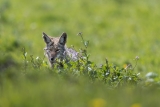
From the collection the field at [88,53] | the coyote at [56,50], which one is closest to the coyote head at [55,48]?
the coyote at [56,50]

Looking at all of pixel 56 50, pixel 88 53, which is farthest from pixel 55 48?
pixel 88 53

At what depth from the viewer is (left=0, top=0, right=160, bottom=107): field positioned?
217 inches

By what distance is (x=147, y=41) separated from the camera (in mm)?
17359

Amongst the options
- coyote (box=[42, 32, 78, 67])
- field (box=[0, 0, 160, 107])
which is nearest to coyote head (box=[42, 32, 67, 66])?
coyote (box=[42, 32, 78, 67])

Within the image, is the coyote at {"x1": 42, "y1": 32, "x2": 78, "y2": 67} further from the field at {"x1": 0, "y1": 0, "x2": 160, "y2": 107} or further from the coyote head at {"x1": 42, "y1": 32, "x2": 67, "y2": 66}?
the field at {"x1": 0, "y1": 0, "x2": 160, "y2": 107}

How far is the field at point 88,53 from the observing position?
18.1ft

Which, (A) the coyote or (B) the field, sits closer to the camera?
(B) the field

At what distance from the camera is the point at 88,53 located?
1012cm

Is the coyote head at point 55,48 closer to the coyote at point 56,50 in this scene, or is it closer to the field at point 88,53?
the coyote at point 56,50

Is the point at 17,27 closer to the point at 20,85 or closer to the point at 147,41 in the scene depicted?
the point at 147,41

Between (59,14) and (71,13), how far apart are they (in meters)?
0.70

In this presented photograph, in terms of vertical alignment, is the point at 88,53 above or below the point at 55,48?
above

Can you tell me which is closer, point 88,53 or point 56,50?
point 56,50

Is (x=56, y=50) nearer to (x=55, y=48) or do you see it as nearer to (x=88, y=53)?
(x=55, y=48)
